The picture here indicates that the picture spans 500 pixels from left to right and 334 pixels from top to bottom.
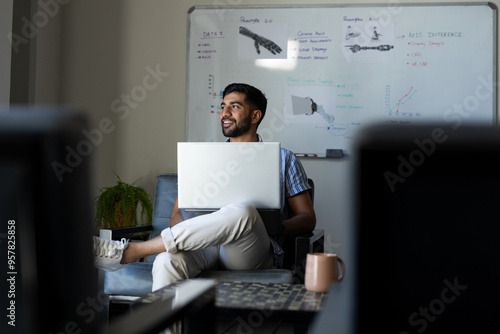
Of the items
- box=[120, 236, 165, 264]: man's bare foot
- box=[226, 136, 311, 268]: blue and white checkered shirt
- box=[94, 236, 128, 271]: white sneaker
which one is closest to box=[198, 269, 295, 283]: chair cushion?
box=[120, 236, 165, 264]: man's bare foot

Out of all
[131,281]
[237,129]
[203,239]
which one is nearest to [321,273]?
[203,239]

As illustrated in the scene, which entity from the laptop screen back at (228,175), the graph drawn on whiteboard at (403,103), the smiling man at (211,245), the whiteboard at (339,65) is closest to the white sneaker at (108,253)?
the smiling man at (211,245)

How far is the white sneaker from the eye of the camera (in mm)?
1892

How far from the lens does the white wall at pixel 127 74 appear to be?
3.46m

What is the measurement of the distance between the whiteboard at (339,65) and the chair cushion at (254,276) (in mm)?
1329

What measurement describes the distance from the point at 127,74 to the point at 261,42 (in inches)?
34.1

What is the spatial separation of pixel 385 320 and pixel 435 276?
7 cm

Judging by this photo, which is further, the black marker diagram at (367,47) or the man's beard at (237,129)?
the black marker diagram at (367,47)

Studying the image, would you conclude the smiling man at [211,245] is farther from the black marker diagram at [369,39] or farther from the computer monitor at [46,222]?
the computer monitor at [46,222]

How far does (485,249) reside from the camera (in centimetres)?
57

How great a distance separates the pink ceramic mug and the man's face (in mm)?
1361

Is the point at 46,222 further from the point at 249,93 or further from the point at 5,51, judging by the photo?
the point at 5,51

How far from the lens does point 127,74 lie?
3.51 metres

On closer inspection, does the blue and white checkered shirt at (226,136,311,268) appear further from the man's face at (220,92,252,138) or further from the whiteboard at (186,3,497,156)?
the whiteboard at (186,3,497,156)
